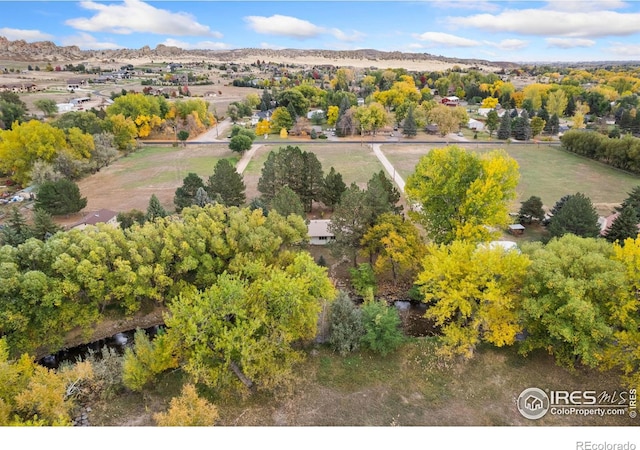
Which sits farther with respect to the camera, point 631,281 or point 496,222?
point 496,222

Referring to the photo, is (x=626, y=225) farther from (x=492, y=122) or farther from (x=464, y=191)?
(x=492, y=122)

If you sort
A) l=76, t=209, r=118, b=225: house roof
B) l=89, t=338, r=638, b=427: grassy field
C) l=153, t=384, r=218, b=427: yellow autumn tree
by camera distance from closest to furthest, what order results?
l=153, t=384, r=218, b=427: yellow autumn tree
l=89, t=338, r=638, b=427: grassy field
l=76, t=209, r=118, b=225: house roof

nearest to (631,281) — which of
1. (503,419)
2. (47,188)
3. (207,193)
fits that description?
(503,419)

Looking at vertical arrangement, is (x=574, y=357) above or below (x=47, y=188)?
below

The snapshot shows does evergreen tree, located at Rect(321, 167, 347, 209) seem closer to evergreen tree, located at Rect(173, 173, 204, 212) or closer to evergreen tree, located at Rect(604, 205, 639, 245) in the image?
evergreen tree, located at Rect(173, 173, 204, 212)

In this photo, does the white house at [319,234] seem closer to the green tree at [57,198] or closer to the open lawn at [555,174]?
the open lawn at [555,174]

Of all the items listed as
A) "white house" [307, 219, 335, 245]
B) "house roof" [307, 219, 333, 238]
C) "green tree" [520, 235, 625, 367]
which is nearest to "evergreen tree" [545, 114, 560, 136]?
"house roof" [307, 219, 333, 238]

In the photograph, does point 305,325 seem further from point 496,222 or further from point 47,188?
point 47,188

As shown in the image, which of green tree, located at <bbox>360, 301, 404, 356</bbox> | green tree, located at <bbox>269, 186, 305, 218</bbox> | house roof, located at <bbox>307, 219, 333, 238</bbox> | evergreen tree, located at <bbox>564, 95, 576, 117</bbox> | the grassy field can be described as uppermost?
evergreen tree, located at <bbox>564, 95, 576, 117</bbox>
